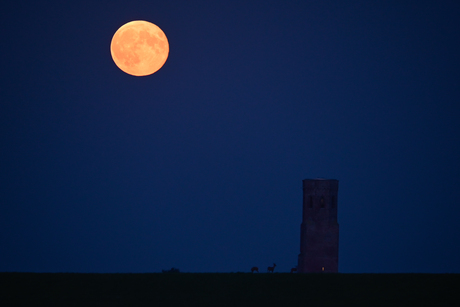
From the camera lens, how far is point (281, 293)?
26.2 metres

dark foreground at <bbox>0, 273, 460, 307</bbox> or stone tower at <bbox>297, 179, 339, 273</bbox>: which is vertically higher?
stone tower at <bbox>297, 179, 339, 273</bbox>

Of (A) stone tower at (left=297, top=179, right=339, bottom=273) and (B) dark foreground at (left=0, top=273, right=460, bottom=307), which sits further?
(A) stone tower at (left=297, top=179, right=339, bottom=273)

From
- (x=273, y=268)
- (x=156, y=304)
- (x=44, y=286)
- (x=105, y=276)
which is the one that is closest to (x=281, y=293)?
(x=156, y=304)

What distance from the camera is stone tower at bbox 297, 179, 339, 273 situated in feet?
138

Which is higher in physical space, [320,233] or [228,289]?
[320,233]

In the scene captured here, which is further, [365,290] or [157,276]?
[157,276]

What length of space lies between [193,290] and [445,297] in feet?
35.1

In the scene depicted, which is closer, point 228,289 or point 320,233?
point 228,289

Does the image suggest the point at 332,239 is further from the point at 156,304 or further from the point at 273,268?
the point at 156,304

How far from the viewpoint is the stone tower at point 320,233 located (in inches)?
1654

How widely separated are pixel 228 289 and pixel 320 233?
1653cm

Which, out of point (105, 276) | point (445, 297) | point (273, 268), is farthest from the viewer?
point (273, 268)

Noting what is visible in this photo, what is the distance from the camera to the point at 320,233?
42.0 metres

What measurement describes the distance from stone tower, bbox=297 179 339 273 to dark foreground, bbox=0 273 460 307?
12.1 m
